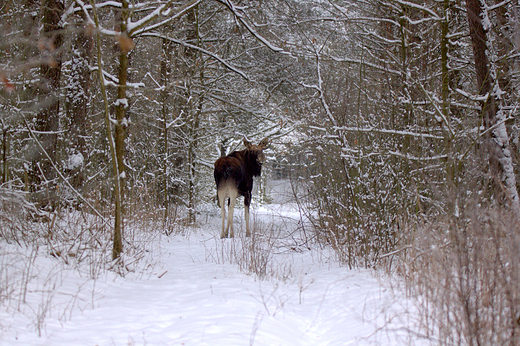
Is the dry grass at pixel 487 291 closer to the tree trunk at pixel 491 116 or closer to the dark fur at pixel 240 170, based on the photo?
the tree trunk at pixel 491 116

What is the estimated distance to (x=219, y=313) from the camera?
12.4 ft

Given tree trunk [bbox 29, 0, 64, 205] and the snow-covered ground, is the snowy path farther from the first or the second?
tree trunk [bbox 29, 0, 64, 205]

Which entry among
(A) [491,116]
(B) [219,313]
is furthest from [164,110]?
(B) [219,313]

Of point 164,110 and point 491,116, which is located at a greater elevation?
point 164,110

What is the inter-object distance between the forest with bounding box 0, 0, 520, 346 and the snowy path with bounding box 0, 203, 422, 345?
0.43 meters

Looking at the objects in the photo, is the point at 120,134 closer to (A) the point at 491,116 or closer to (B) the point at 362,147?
(B) the point at 362,147

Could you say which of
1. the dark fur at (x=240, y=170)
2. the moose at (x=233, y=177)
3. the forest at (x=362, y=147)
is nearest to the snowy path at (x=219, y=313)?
the forest at (x=362, y=147)

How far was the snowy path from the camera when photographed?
3.11m

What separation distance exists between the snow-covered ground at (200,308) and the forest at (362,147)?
A: 33cm

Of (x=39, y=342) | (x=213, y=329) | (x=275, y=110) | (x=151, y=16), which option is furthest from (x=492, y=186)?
(x=275, y=110)

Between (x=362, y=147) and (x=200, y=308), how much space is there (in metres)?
3.29

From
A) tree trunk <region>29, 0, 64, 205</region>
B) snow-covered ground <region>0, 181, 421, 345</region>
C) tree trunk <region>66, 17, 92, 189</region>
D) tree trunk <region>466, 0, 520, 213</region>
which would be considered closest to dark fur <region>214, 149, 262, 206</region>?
tree trunk <region>66, 17, 92, 189</region>

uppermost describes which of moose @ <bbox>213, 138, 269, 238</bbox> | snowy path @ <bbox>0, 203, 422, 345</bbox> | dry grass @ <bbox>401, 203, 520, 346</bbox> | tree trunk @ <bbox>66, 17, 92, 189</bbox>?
tree trunk @ <bbox>66, 17, 92, 189</bbox>

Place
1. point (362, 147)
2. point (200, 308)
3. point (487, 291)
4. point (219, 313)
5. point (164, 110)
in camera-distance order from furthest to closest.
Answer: point (164, 110), point (362, 147), point (200, 308), point (219, 313), point (487, 291)
